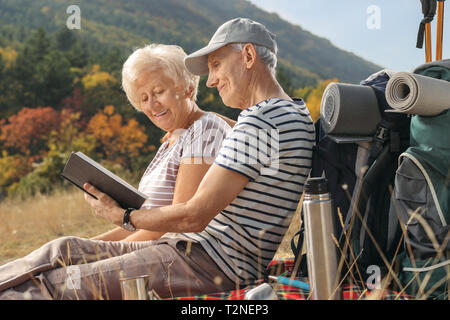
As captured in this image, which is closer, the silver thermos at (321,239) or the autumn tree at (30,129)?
the silver thermos at (321,239)

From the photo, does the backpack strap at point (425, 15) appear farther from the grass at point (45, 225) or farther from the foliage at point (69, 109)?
the foliage at point (69, 109)


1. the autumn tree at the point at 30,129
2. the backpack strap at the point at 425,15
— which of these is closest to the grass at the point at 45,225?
the backpack strap at the point at 425,15

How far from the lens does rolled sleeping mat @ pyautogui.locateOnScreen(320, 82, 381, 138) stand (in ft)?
6.45

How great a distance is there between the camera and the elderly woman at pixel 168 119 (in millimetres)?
2434

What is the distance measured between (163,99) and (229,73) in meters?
0.57

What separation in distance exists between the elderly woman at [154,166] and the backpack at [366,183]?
2.01 feet

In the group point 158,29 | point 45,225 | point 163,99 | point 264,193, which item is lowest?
point 45,225

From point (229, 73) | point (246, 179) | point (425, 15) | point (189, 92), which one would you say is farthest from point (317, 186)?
point (425, 15)

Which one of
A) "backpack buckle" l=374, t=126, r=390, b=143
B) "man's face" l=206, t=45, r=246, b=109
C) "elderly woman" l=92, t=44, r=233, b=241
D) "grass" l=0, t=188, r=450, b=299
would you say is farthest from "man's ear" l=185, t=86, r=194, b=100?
"grass" l=0, t=188, r=450, b=299

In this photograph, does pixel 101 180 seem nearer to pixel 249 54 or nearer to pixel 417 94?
pixel 249 54

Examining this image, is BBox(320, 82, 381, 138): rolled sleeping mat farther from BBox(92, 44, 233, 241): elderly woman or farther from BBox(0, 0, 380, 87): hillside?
BBox(0, 0, 380, 87): hillside

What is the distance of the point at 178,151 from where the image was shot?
247cm
